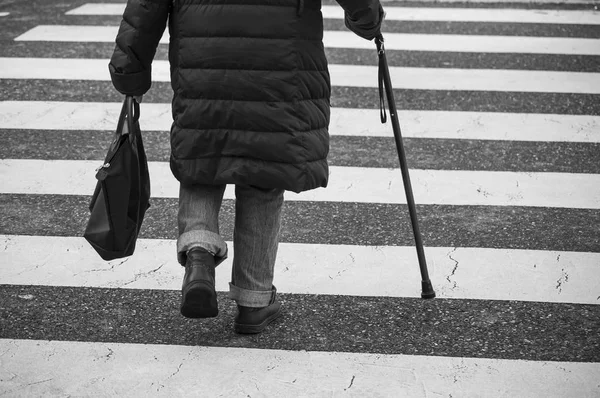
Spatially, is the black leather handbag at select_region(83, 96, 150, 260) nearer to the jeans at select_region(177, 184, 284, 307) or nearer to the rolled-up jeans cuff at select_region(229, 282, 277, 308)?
the jeans at select_region(177, 184, 284, 307)

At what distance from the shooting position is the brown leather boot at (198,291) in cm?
349

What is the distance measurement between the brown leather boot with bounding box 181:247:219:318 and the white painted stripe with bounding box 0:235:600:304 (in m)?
0.67

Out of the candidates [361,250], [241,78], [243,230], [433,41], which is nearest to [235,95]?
[241,78]

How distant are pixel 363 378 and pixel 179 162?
99 cm

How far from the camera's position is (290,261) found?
455cm

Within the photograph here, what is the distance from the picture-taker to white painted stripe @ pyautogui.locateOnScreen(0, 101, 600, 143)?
A: 6328 millimetres

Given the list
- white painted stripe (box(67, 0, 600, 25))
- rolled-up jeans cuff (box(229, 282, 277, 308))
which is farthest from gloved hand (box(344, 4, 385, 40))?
white painted stripe (box(67, 0, 600, 25))

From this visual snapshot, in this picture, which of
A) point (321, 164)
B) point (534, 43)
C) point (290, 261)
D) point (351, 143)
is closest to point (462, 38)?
point (534, 43)

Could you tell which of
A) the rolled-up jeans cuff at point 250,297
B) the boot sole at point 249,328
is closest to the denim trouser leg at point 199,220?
the rolled-up jeans cuff at point 250,297

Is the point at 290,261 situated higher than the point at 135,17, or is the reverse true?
the point at 135,17

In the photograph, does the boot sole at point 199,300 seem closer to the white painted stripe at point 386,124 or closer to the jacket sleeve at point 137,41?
the jacket sleeve at point 137,41

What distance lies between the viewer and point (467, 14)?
30.8 feet

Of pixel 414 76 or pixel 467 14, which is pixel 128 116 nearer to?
pixel 414 76

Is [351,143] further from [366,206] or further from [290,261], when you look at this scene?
[290,261]
